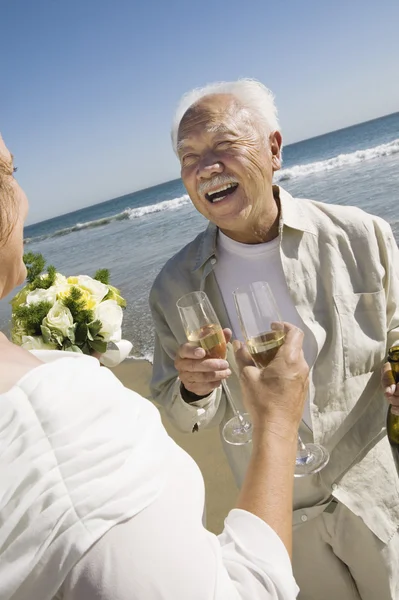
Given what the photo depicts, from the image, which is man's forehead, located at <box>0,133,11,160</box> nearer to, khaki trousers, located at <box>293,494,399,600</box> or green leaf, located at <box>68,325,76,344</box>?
green leaf, located at <box>68,325,76,344</box>

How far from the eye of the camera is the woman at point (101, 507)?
883 millimetres

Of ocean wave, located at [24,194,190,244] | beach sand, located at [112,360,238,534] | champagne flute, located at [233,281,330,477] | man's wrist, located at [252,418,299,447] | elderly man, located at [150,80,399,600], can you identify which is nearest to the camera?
man's wrist, located at [252,418,299,447]

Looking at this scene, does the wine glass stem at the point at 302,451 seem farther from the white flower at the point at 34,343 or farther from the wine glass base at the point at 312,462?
the white flower at the point at 34,343

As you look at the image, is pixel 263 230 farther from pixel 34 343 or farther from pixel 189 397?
pixel 34 343

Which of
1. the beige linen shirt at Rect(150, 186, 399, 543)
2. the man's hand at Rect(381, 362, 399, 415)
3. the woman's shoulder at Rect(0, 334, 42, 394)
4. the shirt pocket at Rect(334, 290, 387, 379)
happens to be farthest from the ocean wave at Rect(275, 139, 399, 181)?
the woman's shoulder at Rect(0, 334, 42, 394)

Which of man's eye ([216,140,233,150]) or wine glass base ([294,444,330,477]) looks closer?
wine glass base ([294,444,330,477])

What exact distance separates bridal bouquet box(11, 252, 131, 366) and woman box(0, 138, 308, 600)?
1289 millimetres

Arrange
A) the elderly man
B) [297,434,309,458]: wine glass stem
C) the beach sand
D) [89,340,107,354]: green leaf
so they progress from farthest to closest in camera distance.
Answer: the beach sand
[89,340,107,354]: green leaf
the elderly man
[297,434,309,458]: wine glass stem

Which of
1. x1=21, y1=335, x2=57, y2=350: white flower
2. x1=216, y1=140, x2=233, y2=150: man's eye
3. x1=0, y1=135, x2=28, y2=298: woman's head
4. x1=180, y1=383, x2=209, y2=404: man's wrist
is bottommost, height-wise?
x1=180, y1=383, x2=209, y2=404: man's wrist

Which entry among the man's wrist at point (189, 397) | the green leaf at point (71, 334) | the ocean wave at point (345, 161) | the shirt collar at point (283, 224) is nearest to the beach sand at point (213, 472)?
the man's wrist at point (189, 397)

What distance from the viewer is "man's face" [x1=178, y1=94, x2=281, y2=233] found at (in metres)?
2.53

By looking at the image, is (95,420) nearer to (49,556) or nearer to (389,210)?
(49,556)

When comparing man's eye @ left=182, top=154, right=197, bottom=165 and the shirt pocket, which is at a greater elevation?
man's eye @ left=182, top=154, right=197, bottom=165

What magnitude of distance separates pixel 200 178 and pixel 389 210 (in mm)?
9869
